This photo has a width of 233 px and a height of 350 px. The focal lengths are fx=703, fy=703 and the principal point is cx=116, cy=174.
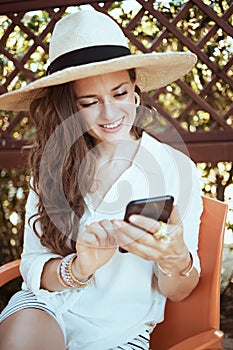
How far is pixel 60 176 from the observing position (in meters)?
1.75

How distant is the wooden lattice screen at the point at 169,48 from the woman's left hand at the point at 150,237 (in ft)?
4.42

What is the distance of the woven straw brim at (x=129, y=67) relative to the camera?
1565mm

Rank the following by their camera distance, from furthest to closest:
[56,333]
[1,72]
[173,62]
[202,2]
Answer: [1,72], [202,2], [173,62], [56,333]

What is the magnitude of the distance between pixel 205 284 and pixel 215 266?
2.0 inches

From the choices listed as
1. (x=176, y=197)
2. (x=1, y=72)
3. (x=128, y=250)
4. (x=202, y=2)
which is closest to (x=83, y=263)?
(x=128, y=250)

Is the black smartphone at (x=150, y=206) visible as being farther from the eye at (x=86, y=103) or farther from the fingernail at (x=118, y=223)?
the eye at (x=86, y=103)

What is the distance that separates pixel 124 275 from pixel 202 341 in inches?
10.2

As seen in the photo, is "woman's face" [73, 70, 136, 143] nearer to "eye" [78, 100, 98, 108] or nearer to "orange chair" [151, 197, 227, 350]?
"eye" [78, 100, 98, 108]

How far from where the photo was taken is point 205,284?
1712 millimetres

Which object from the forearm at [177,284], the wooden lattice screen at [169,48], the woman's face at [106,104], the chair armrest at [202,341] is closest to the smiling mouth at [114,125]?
the woman's face at [106,104]

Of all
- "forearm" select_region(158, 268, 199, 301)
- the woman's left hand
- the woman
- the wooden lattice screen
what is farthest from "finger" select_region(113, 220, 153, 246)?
the wooden lattice screen

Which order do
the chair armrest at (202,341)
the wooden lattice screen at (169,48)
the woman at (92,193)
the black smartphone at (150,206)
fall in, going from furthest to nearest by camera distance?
the wooden lattice screen at (169,48)
the woman at (92,193)
the chair armrest at (202,341)
the black smartphone at (150,206)

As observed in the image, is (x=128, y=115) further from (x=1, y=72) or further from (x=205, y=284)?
(x=1, y=72)

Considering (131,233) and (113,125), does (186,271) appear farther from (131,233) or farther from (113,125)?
(113,125)
